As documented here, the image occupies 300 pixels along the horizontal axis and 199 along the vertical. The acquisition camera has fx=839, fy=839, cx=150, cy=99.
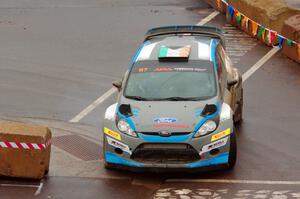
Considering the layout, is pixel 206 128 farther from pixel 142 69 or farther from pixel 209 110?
pixel 142 69

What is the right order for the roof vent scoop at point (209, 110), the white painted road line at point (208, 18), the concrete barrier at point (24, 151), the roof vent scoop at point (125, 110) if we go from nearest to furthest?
the concrete barrier at point (24, 151) → the roof vent scoop at point (209, 110) → the roof vent scoop at point (125, 110) → the white painted road line at point (208, 18)

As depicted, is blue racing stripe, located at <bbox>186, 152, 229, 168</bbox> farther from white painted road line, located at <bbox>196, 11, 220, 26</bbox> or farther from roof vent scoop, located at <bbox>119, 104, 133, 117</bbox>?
white painted road line, located at <bbox>196, 11, 220, 26</bbox>

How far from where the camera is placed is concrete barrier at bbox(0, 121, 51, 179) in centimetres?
1349

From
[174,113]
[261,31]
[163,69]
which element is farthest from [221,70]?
[261,31]

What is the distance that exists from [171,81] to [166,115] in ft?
4.19

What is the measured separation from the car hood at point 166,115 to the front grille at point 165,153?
257 mm

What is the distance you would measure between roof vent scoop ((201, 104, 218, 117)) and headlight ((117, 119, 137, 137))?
1209mm

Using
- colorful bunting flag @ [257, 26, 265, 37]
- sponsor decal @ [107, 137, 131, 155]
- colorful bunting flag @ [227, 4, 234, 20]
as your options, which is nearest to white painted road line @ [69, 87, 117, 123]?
sponsor decal @ [107, 137, 131, 155]

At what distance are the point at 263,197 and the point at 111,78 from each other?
783 centimetres

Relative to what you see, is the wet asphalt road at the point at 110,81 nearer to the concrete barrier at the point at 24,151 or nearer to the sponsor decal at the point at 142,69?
the concrete barrier at the point at 24,151

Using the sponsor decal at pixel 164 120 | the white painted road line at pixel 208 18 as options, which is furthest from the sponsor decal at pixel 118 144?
the white painted road line at pixel 208 18

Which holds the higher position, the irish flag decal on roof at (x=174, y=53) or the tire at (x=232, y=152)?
the irish flag decal on roof at (x=174, y=53)

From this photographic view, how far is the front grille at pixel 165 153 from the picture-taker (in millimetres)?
13336

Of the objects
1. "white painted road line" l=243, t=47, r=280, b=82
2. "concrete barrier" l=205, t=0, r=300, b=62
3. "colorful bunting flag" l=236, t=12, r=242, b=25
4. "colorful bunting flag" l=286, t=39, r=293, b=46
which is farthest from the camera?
"colorful bunting flag" l=236, t=12, r=242, b=25
